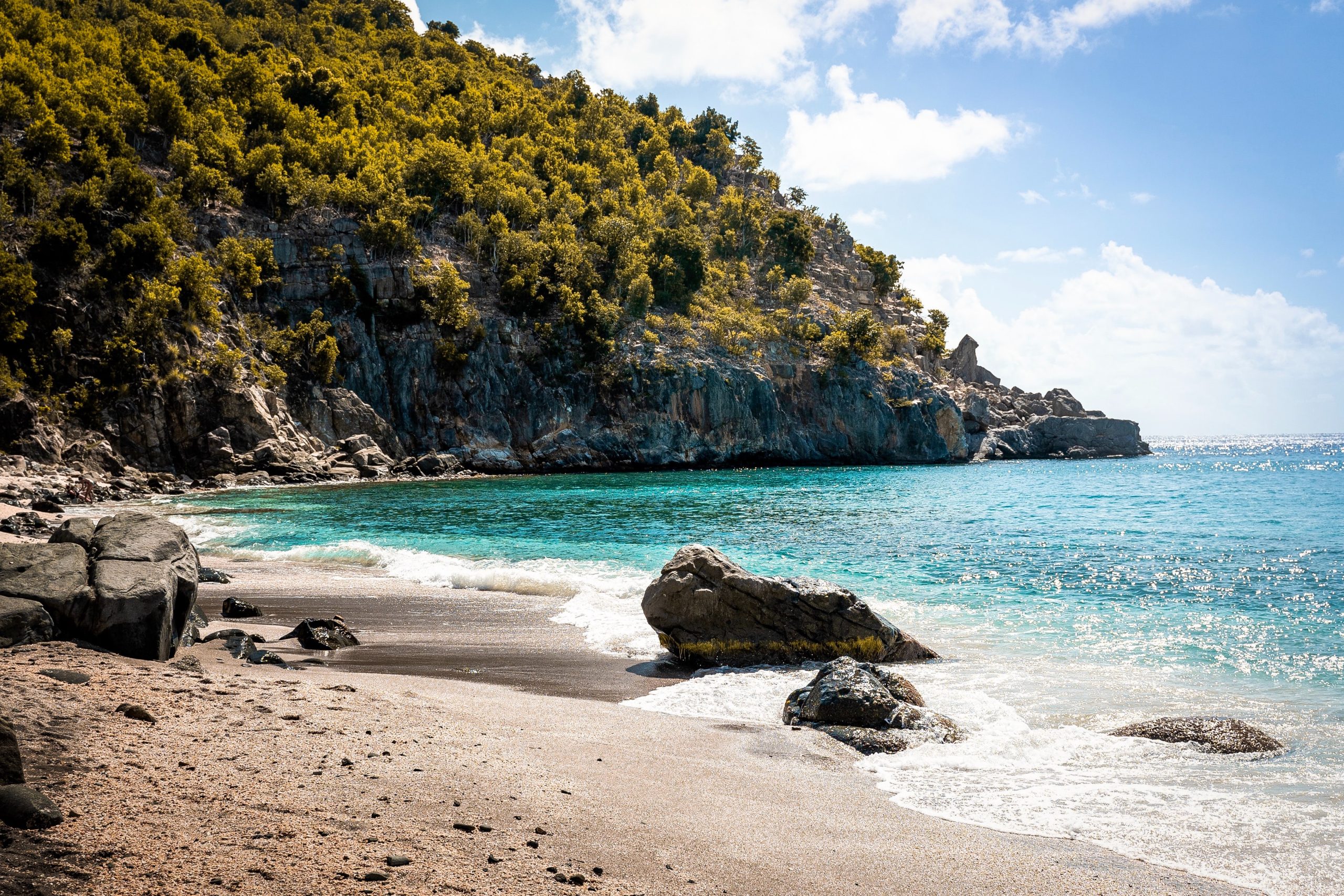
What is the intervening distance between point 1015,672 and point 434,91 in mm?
140053

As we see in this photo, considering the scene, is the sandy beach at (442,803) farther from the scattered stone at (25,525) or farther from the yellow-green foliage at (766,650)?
the scattered stone at (25,525)

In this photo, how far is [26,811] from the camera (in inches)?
173

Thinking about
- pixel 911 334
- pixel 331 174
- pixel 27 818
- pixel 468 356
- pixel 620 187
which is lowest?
pixel 27 818

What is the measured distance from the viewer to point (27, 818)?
14.3 ft

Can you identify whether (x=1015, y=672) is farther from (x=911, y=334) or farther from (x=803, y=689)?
(x=911, y=334)

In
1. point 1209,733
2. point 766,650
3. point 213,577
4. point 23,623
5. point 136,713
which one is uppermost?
point 23,623

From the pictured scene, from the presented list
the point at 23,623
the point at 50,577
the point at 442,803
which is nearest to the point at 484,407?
the point at 50,577

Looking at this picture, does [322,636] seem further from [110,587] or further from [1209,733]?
[1209,733]

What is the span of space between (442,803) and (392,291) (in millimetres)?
83895

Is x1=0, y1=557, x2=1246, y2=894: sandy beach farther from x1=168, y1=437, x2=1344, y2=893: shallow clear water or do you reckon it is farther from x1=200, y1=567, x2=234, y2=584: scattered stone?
x1=200, y1=567, x2=234, y2=584: scattered stone

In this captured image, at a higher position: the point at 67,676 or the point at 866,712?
the point at 67,676

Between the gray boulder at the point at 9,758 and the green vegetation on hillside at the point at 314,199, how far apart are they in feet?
207

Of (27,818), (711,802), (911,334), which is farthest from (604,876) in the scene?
(911,334)

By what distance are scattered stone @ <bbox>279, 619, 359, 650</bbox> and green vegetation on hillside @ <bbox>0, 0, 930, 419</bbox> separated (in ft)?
184
